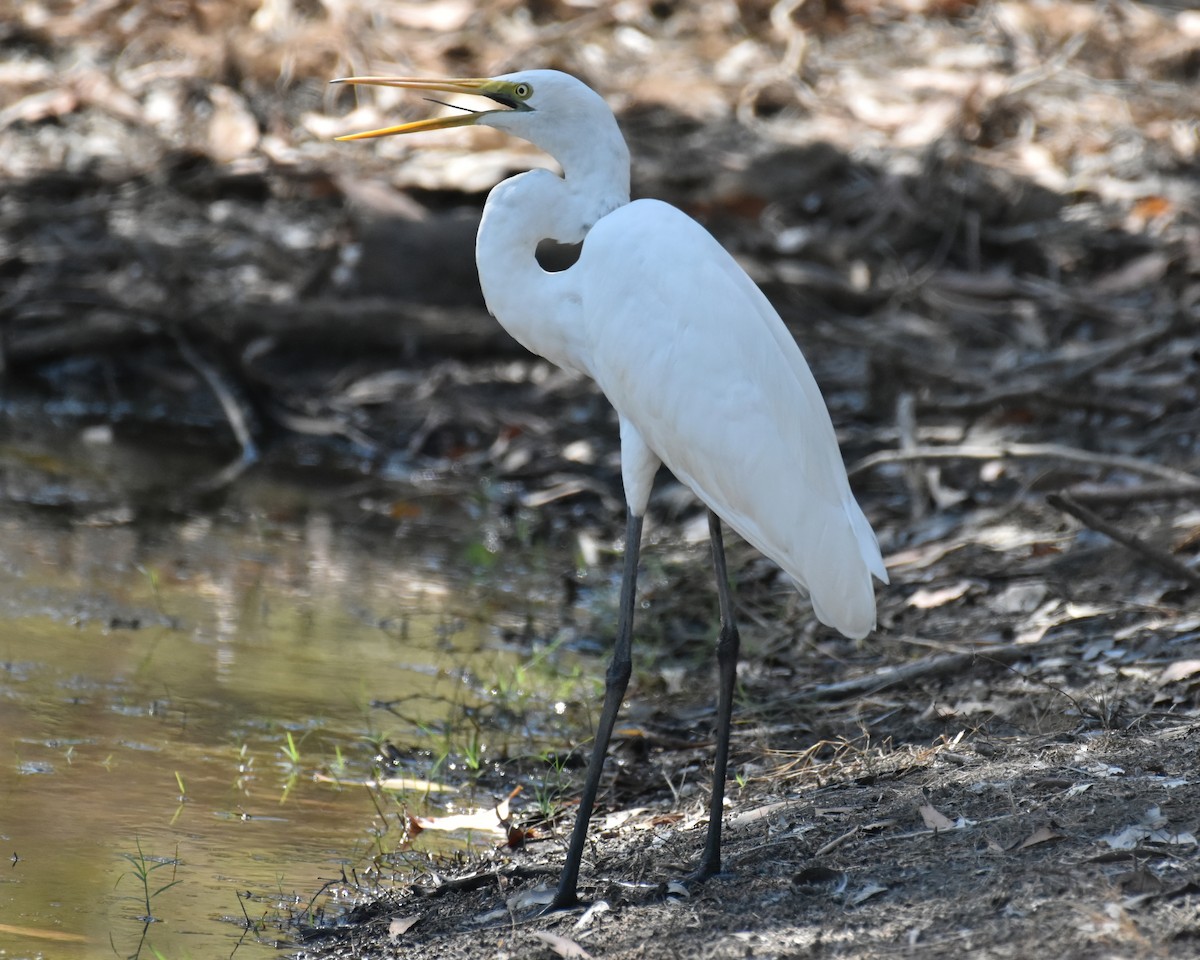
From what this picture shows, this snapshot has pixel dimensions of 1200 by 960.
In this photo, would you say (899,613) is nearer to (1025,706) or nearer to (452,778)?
(1025,706)

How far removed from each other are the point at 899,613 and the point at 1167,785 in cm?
194

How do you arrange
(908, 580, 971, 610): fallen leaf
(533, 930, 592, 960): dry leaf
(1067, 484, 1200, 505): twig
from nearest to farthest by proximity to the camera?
(533, 930, 592, 960): dry leaf < (1067, 484, 1200, 505): twig < (908, 580, 971, 610): fallen leaf

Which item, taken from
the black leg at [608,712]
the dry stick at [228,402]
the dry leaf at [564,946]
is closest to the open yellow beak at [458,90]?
the black leg at [608,712]

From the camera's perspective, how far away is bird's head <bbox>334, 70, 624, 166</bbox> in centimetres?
340

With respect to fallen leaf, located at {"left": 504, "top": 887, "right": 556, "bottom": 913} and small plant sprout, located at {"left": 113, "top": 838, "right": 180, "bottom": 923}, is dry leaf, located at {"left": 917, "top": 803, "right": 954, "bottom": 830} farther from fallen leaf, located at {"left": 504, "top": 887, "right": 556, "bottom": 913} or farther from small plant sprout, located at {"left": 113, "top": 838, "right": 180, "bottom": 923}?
small plant sprout, located at {"left": 113, "top": 838, "right": 180, "bottom": 923}

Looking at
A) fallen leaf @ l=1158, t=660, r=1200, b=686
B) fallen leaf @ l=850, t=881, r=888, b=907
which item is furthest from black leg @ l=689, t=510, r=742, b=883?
fallen leaf @ l=1158, t=660, r=1200, b=686

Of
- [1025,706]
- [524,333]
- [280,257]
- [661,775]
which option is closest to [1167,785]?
[1025,706]

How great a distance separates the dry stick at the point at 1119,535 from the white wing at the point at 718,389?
0.82 meters

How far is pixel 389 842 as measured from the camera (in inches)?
136

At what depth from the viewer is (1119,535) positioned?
3.96m

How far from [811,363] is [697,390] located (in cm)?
419

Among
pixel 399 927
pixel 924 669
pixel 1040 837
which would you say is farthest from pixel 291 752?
pixel 1040 837

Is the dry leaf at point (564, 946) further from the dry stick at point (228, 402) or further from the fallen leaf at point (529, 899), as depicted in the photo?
the dry stick at point (228, 402)

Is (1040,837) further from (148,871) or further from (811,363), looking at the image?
(811,363)
